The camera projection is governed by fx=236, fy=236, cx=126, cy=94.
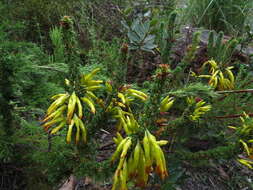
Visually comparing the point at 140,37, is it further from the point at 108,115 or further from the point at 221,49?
the point at 108,115

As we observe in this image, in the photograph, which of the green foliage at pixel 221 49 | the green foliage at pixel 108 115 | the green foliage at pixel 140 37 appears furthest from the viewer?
the green foliage at pixel 140 37

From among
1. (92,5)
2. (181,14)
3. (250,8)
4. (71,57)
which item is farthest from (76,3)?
(250,8)

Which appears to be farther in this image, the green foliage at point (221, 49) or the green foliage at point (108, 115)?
the green foliage at point (221, 49)

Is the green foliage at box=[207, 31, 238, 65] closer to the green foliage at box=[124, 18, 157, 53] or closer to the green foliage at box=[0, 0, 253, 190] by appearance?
the green foliage at box=[0, 0, 253, 190]

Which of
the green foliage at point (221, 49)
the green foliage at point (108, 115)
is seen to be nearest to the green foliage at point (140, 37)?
the green foliage at point (108, 115)

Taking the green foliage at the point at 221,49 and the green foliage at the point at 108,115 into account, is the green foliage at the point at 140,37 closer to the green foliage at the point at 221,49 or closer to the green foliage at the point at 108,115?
the green foliage at the point at 108,115

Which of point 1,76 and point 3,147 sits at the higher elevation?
point 1,76

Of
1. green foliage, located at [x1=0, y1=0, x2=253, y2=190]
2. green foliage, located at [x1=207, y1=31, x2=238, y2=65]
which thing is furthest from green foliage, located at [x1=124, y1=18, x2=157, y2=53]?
green foliage, located at [x1=207, y1=31, x2=238, y2=65]

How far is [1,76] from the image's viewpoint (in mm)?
1017

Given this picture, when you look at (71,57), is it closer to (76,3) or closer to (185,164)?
(185,164)

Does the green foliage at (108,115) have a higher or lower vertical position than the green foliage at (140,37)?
lower

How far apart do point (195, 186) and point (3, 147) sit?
116cm

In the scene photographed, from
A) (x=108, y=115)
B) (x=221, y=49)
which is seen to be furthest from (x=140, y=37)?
(x=108, y=115)

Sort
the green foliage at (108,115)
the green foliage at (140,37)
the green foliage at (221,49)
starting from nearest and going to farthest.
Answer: the green foliage at (108,115) < the green foliage at (221,49) < the green foliage at (140,37)
